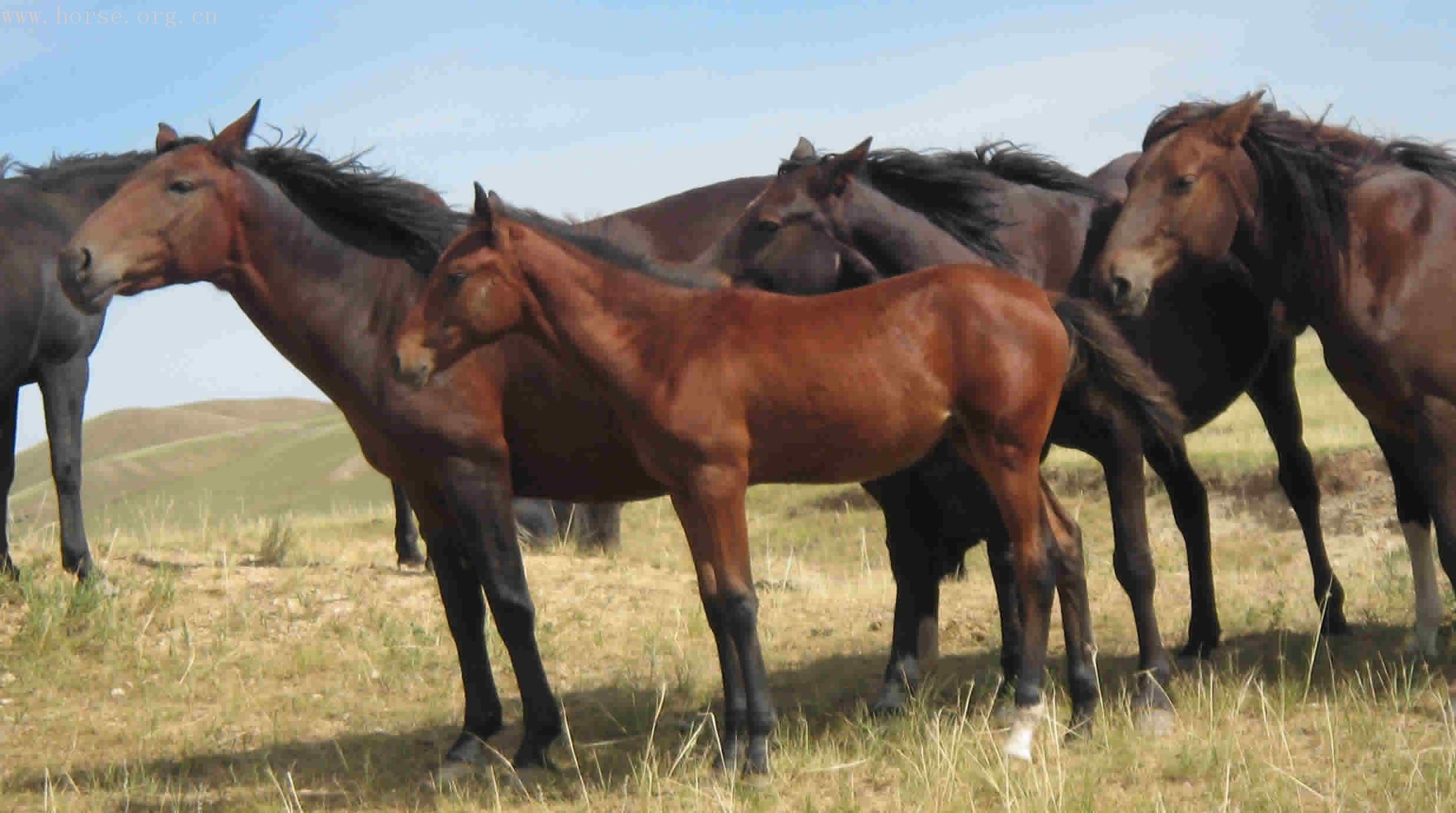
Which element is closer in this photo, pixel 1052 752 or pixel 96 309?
pixel 1052 752

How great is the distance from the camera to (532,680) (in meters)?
6.21

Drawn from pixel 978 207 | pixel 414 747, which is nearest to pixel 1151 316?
pixel 978 207

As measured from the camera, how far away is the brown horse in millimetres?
5812

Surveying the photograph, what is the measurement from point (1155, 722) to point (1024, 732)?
68cm

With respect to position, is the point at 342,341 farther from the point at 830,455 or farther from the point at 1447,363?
the point at 1447,363

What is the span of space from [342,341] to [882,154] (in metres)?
2.60

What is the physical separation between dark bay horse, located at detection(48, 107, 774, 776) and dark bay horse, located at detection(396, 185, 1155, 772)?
0.48m

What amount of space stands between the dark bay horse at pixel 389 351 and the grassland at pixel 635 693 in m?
0.73

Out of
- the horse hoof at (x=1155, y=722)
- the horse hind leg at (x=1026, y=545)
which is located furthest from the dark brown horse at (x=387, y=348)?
the horse hoof at (x=1155, y=722)

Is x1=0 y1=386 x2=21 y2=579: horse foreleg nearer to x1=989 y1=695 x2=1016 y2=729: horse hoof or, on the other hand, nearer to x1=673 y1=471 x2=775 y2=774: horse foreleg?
x1=673 y1=471 x2=775 y2=774: horse foreleg

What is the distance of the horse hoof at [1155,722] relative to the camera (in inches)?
229

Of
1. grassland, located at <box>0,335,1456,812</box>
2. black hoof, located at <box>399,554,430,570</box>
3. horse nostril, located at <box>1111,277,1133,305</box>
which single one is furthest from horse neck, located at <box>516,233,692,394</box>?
black hoof, located at <box>399,554,430,570</box>

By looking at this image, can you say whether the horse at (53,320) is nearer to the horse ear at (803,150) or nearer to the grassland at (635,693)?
the grassland at (635,693)

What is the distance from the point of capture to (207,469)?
35.7 meters
